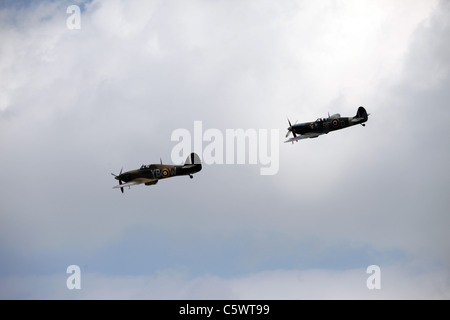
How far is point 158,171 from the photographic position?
112m

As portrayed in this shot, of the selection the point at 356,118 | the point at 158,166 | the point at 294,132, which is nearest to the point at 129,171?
the point at 158,166

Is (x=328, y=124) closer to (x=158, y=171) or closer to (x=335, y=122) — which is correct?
(x=335, y=122)

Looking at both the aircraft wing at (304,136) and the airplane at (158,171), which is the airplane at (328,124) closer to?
the aircraft wing at (304,136)

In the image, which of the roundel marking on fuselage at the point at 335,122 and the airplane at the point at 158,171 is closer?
the airplane at the point at 158,171

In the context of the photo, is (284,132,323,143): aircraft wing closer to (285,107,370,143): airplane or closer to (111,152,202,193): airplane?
(285,107,370,143): airplane

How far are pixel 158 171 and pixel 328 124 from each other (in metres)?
31.5

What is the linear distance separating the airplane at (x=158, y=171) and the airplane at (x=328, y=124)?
61.7 ft

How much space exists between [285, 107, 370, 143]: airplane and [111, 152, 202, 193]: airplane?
61.7ft

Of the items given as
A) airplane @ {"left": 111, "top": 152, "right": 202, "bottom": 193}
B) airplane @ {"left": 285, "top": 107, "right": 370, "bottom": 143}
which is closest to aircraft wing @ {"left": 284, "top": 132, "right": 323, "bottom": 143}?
airplane @ {"left": 285, "top": 107, "right": 370, "bottom": 143}

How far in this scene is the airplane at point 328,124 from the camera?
123 meters

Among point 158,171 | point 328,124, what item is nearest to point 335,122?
point 328,124

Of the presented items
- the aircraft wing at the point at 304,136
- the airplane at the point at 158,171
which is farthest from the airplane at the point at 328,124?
the airplane at the point at 158,171
